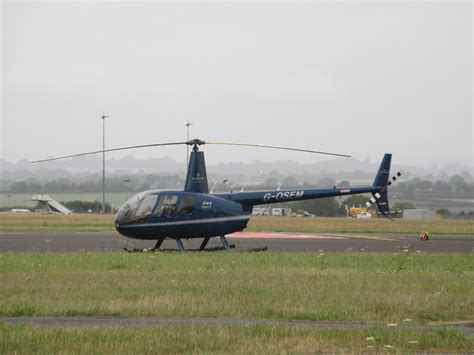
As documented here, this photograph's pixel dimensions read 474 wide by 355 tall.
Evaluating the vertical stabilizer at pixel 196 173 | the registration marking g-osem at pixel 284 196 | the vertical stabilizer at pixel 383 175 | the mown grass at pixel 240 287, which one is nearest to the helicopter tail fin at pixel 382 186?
the vertical stabilizer at pixel 383 175

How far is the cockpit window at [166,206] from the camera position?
29828 mm

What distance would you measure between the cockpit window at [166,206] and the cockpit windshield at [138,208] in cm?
21

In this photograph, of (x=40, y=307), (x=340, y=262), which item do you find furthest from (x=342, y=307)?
(x=340, y=262)

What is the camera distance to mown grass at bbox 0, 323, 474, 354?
1165 centimetres

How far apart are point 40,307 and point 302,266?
1021 centimetres

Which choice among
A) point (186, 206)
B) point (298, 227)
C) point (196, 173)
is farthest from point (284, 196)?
point (298, 227)

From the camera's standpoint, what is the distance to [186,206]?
30141mm

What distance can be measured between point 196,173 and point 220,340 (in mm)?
18958

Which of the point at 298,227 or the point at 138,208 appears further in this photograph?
the point at 298,227

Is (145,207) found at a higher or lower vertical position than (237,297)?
higher

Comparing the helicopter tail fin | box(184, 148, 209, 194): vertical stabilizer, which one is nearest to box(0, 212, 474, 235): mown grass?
the helicopter tail fin

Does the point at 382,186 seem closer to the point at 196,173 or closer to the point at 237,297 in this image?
the point at 196,173

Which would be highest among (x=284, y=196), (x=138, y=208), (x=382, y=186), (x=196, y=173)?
(x=196, y=173)

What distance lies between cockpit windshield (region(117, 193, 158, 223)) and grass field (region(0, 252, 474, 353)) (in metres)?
2.09
